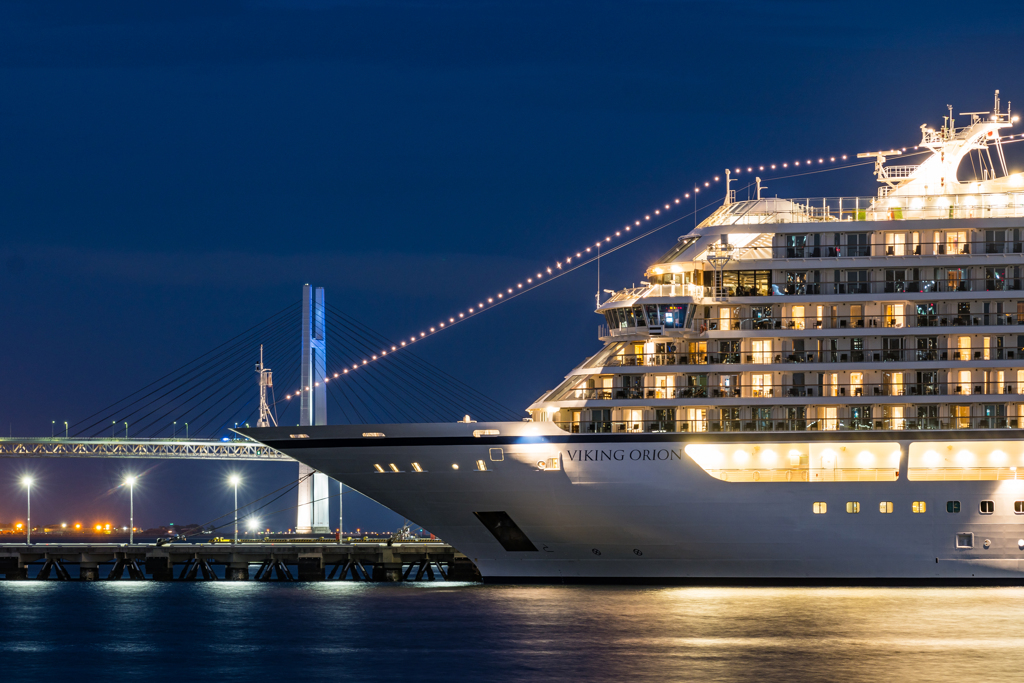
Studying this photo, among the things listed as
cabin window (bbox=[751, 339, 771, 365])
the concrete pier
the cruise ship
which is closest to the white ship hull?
the cruise ship

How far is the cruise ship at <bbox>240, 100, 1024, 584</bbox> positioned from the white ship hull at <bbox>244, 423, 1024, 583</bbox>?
0.06m

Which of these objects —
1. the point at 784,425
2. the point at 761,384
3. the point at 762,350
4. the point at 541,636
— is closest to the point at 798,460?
the point at 784,425

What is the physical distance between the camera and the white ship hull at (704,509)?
40875mm

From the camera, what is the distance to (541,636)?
3384cm

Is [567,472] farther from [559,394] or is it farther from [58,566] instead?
[58,566]


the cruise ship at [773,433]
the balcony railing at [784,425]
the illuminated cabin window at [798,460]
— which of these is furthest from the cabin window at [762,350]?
the illuminated cabin window at [798,460]

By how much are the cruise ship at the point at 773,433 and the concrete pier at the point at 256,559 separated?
36.7 feet

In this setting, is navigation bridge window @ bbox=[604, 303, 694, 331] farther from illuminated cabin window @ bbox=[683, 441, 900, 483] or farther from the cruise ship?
illuminated cabin window @ bbox=[683, 441, 900, 483]

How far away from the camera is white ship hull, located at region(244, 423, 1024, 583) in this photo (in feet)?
134

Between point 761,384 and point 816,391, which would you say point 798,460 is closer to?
point 816,391

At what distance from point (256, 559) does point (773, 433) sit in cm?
2402

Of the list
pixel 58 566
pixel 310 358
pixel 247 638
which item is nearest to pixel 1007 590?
pixel 247 638

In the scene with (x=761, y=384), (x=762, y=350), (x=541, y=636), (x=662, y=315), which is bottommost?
(x=541, y=636)

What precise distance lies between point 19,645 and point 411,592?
48.0 ft
